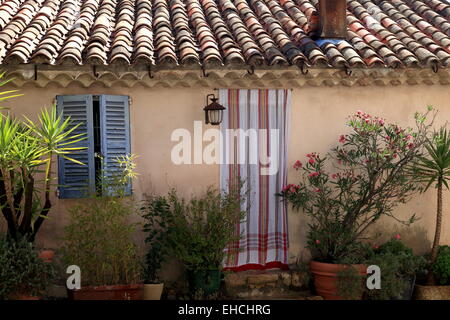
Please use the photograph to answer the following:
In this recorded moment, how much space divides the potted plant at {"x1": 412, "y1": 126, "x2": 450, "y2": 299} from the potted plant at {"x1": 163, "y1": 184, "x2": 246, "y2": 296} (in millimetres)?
2986

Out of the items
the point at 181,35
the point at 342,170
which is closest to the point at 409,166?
the point at 342,170

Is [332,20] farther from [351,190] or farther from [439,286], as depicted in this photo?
[439,286]

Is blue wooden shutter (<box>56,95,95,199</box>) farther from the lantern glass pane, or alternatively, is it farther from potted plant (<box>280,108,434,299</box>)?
potted plant (<box>280,108,434,299</box>)

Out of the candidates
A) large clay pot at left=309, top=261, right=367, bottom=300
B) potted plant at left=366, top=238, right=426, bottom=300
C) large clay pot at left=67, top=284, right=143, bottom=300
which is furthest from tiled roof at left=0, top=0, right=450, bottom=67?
large clay pot at left=67, top=284, right=143, bottom=300

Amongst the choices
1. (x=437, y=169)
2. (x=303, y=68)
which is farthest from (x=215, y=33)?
(x=437, y=169)

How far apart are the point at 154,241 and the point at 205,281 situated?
984mm

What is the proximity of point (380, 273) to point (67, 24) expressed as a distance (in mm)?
6474

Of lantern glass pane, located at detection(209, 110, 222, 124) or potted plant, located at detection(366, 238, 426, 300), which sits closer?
potted plant, located at detection(366, 238, 426, 300)

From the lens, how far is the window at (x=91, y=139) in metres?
10.6

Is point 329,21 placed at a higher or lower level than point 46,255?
higher

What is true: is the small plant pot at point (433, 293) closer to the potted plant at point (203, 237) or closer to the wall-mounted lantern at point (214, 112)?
the potted plant at point (203, 237)

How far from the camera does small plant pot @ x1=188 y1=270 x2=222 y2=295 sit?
10.3 m

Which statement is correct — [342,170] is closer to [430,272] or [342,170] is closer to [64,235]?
[430,272]

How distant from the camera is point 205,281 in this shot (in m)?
10.3
